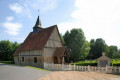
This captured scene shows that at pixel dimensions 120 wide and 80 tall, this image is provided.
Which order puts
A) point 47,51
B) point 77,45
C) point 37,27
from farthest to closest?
point 77,45 < point 37,27 < point 47,51

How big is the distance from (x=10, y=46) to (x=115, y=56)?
53.6 m

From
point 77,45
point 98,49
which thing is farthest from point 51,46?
point 98,49

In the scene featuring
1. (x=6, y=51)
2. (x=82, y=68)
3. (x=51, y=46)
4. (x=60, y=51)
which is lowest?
(x=82, y=68)

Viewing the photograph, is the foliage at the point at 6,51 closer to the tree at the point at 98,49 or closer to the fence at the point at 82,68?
the fence at the point at 82,68

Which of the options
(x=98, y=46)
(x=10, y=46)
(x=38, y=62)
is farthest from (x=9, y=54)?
(x=98, y=46)

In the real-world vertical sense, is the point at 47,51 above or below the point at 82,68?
above

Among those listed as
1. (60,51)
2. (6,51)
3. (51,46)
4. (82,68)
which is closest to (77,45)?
(60,51)

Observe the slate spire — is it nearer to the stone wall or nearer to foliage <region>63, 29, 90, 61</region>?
the stone wall

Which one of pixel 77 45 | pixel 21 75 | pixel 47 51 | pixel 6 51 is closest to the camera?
pixel 21 75

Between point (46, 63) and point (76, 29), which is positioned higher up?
point (76, 29)

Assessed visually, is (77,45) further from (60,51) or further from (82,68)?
(82,68)

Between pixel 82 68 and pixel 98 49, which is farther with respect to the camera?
pixel 98 49

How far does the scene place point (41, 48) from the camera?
20.5m

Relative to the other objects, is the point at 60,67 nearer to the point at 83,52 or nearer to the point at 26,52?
the point at 26,52
